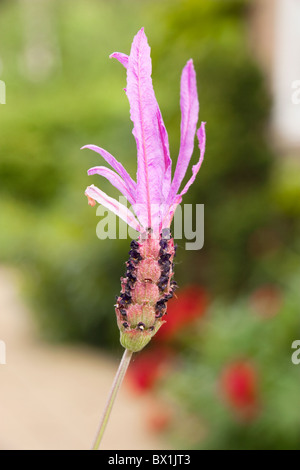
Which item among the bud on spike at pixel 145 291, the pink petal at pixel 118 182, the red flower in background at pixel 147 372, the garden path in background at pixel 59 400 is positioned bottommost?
the garden path in background at pixel 59 400

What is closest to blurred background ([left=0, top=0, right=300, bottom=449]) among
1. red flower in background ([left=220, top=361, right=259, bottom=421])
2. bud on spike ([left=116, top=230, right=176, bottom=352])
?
red flower in background ([left=220, top=361, right=259, bottom=421])

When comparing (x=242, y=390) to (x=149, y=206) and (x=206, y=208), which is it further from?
(x=149, y=206)

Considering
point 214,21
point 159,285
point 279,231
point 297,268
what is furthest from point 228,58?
point 159,285

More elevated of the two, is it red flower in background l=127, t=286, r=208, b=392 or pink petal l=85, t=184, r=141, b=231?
pink petal l=85, t=184, r=141, b=231

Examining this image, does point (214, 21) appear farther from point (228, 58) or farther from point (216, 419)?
point (216, 419)

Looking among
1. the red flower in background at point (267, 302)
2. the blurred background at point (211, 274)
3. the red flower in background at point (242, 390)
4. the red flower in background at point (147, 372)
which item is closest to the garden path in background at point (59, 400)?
the blurred background at point (211, 274)

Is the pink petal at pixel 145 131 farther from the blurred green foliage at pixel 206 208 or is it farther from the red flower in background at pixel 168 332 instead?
the blurred green foliage at pixel 206 208

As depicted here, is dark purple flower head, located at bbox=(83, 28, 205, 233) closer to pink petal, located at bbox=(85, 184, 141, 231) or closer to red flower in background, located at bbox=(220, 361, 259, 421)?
pink petal, located at bbox=(85, 184, 141, 231)

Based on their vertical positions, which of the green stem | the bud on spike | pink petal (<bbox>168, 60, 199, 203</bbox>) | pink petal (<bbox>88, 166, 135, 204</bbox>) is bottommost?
the green stem
